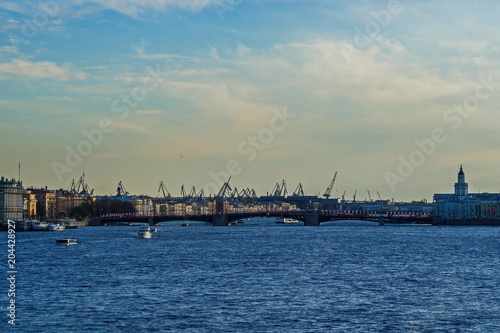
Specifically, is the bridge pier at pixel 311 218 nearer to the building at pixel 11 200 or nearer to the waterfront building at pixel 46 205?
the building at pixel 11 200

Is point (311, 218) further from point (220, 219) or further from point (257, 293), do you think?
point (257, 293)

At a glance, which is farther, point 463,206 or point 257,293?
point 463,206

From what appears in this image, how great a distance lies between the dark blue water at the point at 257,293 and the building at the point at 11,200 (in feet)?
184

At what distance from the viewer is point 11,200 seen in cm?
10600

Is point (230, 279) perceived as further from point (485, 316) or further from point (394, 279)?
point (485, 316)

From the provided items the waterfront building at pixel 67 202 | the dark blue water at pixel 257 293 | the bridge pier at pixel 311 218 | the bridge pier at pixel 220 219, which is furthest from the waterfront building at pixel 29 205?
the dark blue water at pixel 257 293

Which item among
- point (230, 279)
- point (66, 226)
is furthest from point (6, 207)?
point (230, 279)

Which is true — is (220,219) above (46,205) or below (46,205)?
below

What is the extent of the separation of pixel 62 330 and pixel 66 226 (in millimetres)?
87438

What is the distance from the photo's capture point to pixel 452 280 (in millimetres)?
35469

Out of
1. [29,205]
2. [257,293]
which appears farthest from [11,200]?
[257,293]

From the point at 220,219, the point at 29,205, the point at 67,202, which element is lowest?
the point at 220,219

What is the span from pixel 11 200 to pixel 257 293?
3192 inches

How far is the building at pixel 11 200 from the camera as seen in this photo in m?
103
